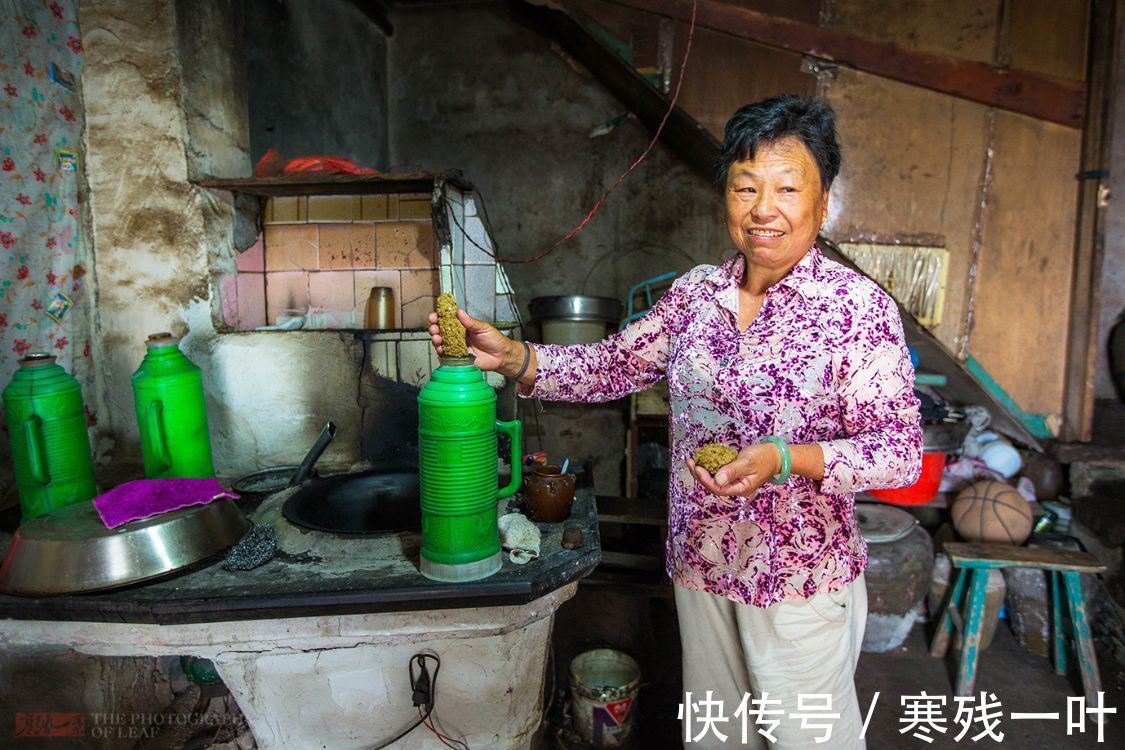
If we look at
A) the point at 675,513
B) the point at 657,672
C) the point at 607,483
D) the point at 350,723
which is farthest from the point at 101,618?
the point at 607,483

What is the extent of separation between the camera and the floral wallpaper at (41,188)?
6.57 feet

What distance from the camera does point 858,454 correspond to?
126 centimetres

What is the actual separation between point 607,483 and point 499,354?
3492 millimetres

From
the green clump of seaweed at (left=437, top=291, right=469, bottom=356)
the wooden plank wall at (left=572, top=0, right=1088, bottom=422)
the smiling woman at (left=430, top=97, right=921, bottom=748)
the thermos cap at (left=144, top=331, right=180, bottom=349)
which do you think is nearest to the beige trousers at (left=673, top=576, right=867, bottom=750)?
the smiling woman at (left=430, top=97, right=921, bottom=748)

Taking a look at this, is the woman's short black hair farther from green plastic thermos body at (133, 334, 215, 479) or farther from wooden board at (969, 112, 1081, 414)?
wooden board at (969, 112, 1081, 414)

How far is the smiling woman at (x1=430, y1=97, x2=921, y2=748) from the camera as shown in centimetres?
131

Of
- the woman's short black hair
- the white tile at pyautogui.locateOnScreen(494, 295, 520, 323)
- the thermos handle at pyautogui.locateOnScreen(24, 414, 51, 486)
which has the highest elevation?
the woman's short black hair

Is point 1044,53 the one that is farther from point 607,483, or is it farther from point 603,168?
point 607,483

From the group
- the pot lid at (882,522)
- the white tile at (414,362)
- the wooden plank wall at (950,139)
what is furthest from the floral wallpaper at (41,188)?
the pot lid at (882,522)

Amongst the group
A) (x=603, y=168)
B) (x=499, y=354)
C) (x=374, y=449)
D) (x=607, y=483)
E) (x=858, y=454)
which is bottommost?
(x=607, y=483)

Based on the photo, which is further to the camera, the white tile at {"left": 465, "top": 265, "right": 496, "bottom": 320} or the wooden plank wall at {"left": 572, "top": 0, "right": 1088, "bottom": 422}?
the wooden plank wall at {"left": 572, "top": 0, "right": 1088, "bottom": 422}

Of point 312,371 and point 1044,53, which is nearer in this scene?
point 312,371

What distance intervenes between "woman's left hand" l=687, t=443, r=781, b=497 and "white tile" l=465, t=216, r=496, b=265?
5.31 ft

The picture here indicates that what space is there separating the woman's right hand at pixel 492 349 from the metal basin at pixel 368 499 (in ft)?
2.27
